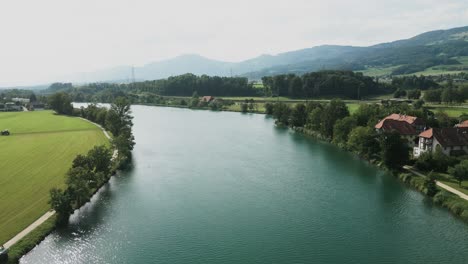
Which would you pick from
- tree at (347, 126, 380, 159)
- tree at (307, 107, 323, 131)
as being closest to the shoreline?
tree at (347, 126, 380, 159)

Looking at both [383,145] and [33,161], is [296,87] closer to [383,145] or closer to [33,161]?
[383,145]

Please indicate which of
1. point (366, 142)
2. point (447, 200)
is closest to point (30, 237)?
point (447, 200)

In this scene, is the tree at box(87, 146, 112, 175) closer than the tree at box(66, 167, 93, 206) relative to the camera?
No

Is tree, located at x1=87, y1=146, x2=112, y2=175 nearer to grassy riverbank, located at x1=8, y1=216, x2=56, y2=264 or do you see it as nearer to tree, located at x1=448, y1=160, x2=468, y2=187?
grassy riverbank, located at x1=8, y1=216, x2=56, y2=264

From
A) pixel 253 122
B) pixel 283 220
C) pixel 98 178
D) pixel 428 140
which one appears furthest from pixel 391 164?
pixel 253 122

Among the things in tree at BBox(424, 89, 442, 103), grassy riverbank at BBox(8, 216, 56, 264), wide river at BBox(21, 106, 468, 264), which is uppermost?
tree at BBox(424, 89, 442, 103)
